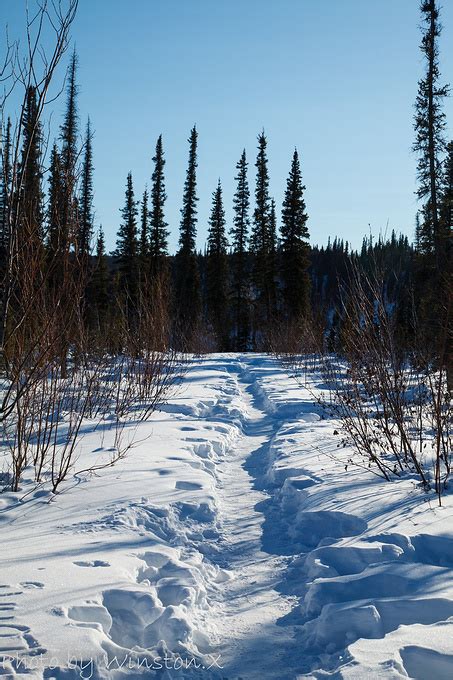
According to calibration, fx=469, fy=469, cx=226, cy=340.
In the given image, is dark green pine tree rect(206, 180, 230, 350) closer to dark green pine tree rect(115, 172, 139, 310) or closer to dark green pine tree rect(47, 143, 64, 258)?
dark green pine tree rect(115, 172, 139, 310)

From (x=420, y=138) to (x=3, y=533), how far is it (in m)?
17.7

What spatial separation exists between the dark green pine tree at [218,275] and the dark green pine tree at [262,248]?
244 cm

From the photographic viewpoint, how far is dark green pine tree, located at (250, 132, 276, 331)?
113 feet

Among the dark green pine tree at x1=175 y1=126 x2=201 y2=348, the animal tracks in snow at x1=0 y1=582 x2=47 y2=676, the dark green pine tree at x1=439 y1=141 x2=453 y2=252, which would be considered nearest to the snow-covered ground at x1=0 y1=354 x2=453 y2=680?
the animal tracks in snow at x1=0 y1=582 x2=47 y2=676

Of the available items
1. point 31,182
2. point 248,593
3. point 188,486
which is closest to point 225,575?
point 248,593

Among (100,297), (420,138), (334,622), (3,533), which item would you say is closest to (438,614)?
(334,622)

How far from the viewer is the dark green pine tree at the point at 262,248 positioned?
3434cm

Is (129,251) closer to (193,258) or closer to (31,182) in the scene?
(193,258)

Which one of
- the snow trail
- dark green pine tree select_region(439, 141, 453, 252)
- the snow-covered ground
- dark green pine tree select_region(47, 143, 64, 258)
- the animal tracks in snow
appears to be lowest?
the snow trail

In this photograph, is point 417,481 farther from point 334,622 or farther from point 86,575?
point 86,575

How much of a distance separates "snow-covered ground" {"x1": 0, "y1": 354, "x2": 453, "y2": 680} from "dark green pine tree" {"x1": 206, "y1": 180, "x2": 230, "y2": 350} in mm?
28953

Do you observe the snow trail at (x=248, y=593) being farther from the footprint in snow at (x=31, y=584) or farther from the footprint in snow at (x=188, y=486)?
the footprint in snow at (x=31, y=584)

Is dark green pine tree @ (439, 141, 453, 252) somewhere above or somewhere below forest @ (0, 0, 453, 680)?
above

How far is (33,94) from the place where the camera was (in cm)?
265
